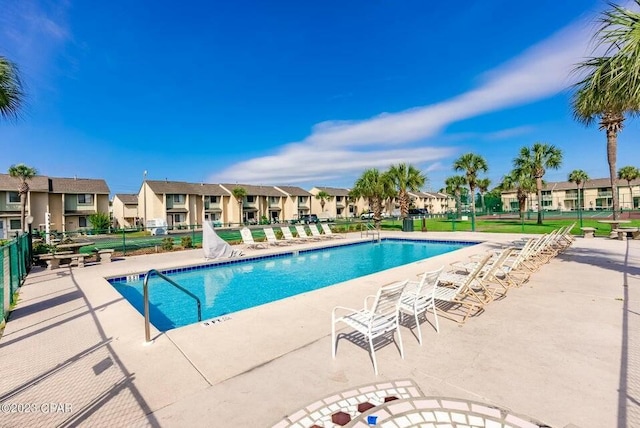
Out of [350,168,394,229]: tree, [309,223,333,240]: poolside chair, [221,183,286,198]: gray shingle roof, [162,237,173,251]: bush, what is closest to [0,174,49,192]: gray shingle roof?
[221,183,286,198]: gray shingle roof

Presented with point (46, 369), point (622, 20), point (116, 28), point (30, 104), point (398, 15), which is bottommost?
point (46, 369)

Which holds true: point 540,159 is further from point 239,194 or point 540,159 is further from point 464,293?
point 239,194

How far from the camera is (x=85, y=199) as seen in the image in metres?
38.7

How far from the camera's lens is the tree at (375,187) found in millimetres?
30745

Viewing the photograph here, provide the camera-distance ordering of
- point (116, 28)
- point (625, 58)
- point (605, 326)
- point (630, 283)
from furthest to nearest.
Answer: point (116, 28) → point (630, 283) → point (625, 58) → point (605, 326)

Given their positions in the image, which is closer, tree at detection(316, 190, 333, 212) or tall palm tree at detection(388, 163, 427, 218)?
tall palm tree at detection(388, 163, 427, 218)

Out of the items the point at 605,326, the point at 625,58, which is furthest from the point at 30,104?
the point at 625,58

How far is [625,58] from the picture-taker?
19.7 feet

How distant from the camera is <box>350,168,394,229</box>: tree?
30745mm

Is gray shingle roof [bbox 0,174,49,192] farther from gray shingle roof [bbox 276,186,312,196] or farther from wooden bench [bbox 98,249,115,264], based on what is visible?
gray shingle roof [bbox 276,186,312,196]

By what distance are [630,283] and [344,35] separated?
17.3m

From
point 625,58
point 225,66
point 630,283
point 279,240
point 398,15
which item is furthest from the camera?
point 225,66

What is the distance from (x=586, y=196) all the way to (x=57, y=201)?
300 ft

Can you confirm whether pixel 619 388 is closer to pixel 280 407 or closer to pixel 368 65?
pixel 280 407
